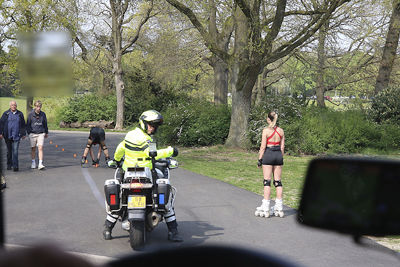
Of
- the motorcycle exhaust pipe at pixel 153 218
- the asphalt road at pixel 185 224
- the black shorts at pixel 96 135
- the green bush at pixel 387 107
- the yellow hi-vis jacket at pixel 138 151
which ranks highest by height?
the green bush at pixel 387 107

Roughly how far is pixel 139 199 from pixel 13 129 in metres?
9.05

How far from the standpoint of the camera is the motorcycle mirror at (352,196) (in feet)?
5.49

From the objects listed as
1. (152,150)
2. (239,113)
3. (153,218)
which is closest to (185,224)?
(153,218)

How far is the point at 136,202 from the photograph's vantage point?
6527mm

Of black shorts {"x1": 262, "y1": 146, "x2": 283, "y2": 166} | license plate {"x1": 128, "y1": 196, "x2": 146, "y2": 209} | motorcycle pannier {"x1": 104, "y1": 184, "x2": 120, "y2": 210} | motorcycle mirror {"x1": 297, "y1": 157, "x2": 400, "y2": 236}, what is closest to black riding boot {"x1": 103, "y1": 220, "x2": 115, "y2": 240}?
motorcycle pannier {"x1": 104, "y1": 184, "x2": 120, "y2": 210}

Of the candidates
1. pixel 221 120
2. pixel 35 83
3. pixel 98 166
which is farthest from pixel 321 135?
pixel 35 83

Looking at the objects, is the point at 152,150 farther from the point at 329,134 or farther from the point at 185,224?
the point at 329,134

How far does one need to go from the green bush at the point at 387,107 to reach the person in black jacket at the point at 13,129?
16.0 meters

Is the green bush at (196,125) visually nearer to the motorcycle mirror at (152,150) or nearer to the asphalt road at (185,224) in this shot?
the asphalt road at (185,224)

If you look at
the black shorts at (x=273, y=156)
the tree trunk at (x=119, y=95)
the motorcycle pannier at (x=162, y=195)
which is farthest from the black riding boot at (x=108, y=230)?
the tree trunk at (x=119, y=95)

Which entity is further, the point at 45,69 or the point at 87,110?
the point at 87,110

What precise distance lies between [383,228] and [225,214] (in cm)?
737

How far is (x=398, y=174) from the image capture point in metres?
1.69

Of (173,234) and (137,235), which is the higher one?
(137,235)
